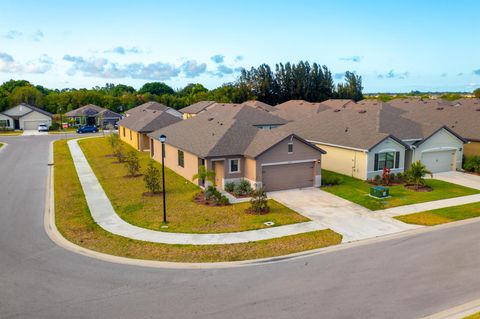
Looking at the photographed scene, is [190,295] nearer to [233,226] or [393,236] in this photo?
[233,226]

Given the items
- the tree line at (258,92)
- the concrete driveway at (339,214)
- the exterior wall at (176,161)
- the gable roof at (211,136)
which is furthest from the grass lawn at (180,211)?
the tree line at (258,92)

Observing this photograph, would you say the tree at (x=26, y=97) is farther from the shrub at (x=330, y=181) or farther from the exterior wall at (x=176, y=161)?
the shrub at (x=330, y=181)

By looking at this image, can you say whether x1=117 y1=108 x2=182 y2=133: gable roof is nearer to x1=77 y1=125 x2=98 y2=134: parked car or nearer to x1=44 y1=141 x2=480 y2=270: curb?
x1=77 y1=125 x2=98 y2=134: parked car

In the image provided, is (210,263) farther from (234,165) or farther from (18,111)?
(18,111)

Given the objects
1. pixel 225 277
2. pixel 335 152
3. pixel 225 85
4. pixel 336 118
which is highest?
pixel 225 85

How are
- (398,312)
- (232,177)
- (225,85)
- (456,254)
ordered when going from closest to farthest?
1. (398,312)
2. (456,254)
3. (232,177)
4. (225,85)

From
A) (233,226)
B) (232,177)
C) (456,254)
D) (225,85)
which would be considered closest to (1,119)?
(225,85)

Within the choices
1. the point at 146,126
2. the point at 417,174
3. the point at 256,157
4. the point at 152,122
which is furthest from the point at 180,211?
the point at 152,122
